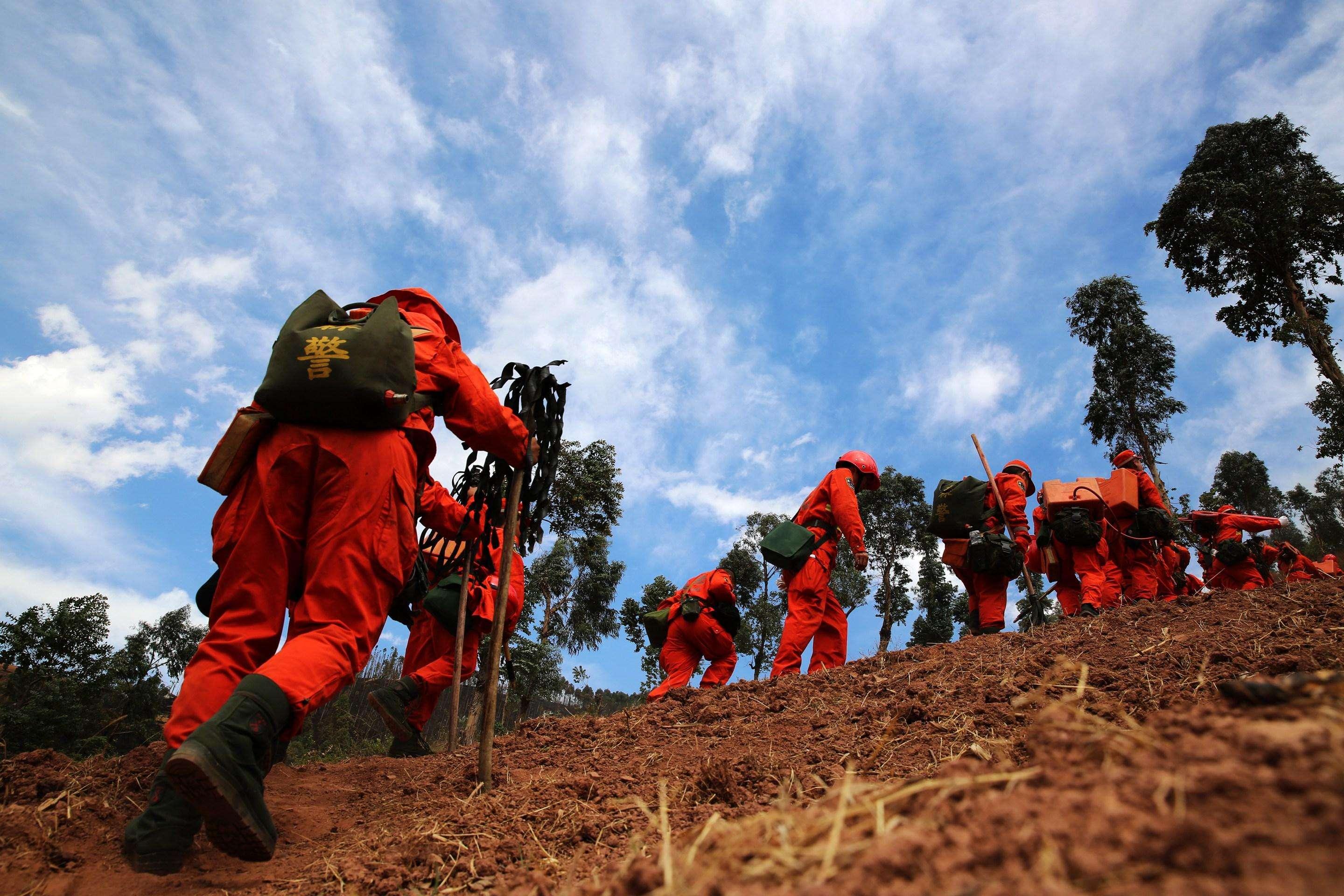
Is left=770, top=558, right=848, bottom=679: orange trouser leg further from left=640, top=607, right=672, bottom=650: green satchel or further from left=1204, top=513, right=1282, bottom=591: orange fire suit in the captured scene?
left=1204, top=513, right=1282, bottom=591: orange fire suit

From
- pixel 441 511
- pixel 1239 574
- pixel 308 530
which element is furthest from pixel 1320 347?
pixel 308 530

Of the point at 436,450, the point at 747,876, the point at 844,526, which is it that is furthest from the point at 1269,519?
the point at 747,876

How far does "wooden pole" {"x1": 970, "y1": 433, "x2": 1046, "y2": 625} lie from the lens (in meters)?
7.02

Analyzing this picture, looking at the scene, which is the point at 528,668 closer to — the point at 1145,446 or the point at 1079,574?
the point at 1079,574

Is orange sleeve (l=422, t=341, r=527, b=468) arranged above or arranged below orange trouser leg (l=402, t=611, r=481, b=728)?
above

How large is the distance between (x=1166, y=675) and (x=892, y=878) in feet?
8.74

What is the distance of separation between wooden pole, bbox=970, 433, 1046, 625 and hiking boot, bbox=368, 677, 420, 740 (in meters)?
5.77

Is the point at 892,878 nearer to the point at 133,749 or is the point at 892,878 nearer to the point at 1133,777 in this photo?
the point at 1133,777

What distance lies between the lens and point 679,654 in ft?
23.3

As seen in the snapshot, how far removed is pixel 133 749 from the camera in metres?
2.80

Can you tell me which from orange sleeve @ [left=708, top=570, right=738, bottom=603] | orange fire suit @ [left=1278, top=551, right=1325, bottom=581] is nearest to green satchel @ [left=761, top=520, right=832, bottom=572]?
orange sleeve @ [left=708, top=570, right=738, bottom=603]

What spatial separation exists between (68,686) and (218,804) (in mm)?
10627

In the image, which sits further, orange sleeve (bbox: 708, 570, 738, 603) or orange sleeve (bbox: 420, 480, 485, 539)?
orange sleeve (bbox: 708, 570, 738, 603)

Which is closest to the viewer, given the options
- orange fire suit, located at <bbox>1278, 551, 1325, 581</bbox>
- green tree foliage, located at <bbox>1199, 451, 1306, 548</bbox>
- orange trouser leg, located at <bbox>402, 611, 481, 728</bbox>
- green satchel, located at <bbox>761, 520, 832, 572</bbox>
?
orange trouser leg, located at <bbox>402, 611, 481, 728</bbox>
